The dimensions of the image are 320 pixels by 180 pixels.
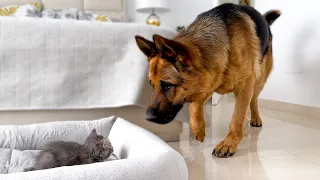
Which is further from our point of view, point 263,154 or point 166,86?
point 263,154

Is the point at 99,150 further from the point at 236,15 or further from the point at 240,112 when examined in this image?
the point at 236,15

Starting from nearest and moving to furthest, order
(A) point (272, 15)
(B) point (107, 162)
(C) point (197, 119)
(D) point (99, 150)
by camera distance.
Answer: (B) point (107, 162) < (D) point (99, 150) < (C) point (197, 119) < (A) point (272, 15)

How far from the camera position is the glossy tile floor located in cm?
133

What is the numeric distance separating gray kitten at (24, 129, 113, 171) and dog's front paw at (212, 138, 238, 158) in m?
0.60

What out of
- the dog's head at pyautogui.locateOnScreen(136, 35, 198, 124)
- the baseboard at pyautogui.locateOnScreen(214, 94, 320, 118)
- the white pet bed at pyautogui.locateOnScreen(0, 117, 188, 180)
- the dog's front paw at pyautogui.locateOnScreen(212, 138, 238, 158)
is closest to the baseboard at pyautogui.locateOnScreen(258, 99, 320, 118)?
the baseboard at pyautogui.locateOnScreen(214, 94, 320, 118)

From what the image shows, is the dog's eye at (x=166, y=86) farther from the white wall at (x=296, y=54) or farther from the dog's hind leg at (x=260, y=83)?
the white wall at (x=296, y=54)

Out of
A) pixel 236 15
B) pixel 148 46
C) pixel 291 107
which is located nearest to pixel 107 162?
pixel 148 46

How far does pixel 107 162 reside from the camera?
0.95m

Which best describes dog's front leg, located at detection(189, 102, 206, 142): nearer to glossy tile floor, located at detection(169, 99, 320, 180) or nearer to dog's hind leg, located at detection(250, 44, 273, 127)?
glossy tile floor, located at detection(169, 99, 320, 180)

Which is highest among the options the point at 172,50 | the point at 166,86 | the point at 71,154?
the point at 172,50

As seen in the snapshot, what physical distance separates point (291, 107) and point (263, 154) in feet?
5.50

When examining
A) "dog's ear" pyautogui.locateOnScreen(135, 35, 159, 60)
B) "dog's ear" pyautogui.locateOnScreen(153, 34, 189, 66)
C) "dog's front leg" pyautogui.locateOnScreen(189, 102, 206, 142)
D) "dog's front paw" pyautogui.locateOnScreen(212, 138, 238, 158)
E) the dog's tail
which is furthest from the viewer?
the dog's tail

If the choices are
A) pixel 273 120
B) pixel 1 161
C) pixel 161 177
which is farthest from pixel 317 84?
pixel 1 161

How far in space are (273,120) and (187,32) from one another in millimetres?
1506
